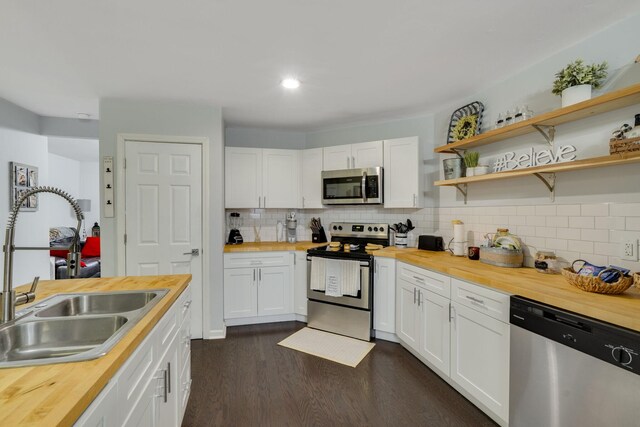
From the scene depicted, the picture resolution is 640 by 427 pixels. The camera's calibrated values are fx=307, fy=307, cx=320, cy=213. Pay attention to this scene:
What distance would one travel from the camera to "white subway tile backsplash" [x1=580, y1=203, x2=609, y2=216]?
1.82 metres

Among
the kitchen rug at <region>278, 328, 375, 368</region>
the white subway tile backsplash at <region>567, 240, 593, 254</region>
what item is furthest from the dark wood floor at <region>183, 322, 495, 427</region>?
the white subway tile backsplash at <region>567, 240, 593, 254</region>

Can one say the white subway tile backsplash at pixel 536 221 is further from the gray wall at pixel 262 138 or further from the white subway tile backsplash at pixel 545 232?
the gray wall at pixel 262 138

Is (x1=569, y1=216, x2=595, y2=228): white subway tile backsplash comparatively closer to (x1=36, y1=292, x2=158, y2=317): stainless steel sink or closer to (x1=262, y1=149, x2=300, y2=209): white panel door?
(x1=36, y1=292, x2=158, y2=317): stainless steel sink

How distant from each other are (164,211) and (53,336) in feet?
6.48

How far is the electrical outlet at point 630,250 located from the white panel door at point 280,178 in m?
2.98

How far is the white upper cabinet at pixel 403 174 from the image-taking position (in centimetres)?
328

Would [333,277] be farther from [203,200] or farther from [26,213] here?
[26,213]

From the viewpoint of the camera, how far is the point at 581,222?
1956 millimetres

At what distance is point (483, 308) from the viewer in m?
1.92

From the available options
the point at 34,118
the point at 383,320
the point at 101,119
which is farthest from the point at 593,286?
the point at 34,118

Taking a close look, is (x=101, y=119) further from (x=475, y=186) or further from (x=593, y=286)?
(x=593, y=286)

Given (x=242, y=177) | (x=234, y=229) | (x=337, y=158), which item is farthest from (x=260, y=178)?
(x=337, y=158)

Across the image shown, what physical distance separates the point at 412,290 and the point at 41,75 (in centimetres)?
355

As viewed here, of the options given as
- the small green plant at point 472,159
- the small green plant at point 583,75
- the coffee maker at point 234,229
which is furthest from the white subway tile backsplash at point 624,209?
the coffee maker at point 234,229
